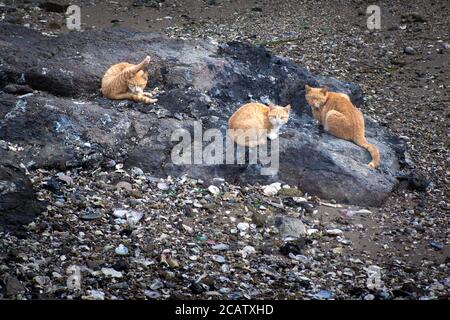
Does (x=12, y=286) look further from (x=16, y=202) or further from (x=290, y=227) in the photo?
(x=290, y=227)

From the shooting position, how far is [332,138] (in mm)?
7301

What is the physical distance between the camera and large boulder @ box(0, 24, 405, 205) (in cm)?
653

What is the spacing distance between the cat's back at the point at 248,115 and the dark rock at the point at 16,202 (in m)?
2.51

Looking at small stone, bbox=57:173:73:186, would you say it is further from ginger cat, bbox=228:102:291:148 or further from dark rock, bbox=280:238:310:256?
dark rock, bbox=280:238:310:256

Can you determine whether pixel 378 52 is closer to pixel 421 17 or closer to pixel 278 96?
pixel 421 17

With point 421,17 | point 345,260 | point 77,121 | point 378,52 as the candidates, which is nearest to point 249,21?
point 378,52

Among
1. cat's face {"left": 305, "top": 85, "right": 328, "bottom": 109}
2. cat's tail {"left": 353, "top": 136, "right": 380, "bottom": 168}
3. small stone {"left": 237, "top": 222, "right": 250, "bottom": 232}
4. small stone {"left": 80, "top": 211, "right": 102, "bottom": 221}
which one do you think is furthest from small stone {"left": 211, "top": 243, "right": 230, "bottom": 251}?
cat's face {"left": 305, "top": 85, "right": 328, "bottom": 109}

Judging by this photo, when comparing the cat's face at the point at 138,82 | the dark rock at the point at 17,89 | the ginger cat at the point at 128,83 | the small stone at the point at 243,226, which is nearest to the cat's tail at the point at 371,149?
the small stone at the point at 243,226

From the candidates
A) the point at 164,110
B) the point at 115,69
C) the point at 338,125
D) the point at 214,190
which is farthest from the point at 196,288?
the point at 115,69

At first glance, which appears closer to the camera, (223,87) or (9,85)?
(9,85)

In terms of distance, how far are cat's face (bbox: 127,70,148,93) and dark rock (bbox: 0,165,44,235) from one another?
2.09 m

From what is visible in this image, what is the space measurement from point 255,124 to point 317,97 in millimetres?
1258

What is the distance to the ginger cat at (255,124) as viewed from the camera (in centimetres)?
674

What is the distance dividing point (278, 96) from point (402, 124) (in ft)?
7.19
